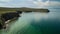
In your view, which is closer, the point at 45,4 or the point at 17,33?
the point at 17,33

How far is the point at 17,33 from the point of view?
6.84 meters

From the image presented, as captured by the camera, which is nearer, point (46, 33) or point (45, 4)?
point (46, 33)

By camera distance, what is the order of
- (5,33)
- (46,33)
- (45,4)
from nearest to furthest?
(5,33)
(46,33)
(45,4)

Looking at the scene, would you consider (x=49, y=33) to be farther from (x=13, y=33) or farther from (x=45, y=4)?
(x=45, y=4)

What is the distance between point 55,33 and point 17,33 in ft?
6.46

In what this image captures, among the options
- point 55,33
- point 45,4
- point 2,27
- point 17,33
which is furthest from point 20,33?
point 45,4

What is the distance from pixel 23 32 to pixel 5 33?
96cm

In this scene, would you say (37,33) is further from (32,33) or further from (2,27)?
(2,27)

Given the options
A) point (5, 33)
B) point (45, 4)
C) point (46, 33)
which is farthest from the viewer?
point (45, 4)

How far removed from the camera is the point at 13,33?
6809 millimetres

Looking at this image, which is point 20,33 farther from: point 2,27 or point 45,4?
point 45,4

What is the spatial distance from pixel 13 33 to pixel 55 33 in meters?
2.17

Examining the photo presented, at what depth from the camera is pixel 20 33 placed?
6.81 meters

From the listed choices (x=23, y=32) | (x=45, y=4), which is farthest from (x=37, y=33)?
(x=45, y=4)
